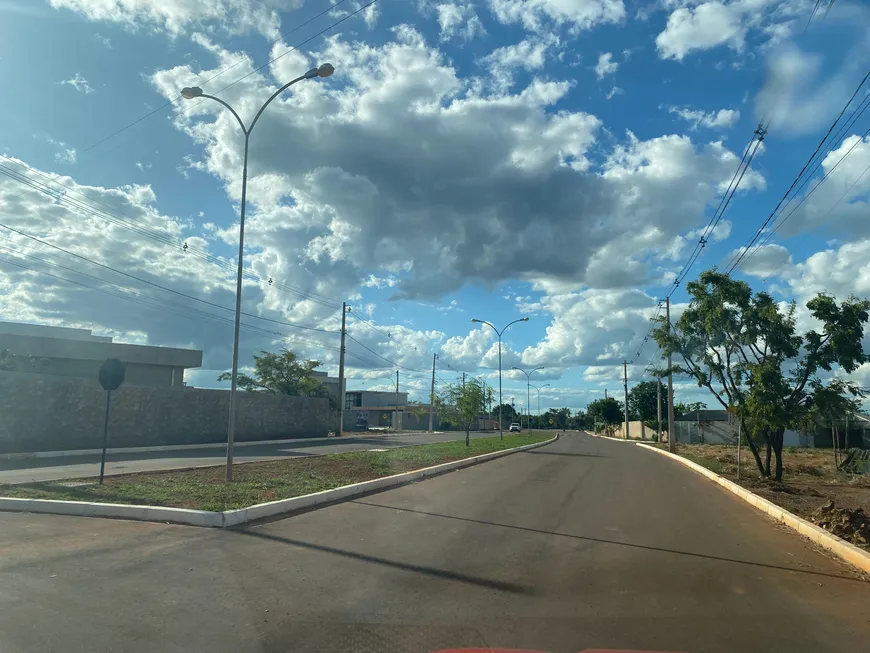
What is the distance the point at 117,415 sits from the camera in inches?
1024

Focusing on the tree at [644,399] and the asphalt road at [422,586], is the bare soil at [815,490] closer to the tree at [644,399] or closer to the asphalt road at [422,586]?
the asphalt road at [422,586]

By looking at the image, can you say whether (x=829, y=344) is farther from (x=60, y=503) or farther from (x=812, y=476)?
(x=60, y=503)

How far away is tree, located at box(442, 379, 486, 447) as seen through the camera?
3522 cm

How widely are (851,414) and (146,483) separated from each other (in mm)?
19760

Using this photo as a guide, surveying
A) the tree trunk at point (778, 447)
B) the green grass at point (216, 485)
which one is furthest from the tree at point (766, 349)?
the green grass at point (216, 485)

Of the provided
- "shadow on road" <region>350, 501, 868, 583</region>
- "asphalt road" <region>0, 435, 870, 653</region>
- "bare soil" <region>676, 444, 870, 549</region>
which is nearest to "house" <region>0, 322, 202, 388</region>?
"shadow on road" <region>350, 501, 868, 583</region>

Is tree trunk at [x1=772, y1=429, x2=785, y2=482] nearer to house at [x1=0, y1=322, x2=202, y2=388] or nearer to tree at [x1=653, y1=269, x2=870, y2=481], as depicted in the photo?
tree at [x1=653, y1=269, x2=870, y2=481]

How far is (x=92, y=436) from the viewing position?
2472 centimetres

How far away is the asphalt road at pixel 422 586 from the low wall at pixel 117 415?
14090 millimetres

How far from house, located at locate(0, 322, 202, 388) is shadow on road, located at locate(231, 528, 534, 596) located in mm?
28343

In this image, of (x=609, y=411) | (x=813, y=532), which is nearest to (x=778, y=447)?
(x=813, y=532)

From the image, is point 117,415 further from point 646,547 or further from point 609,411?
point 609,411

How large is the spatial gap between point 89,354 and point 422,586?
3939cm

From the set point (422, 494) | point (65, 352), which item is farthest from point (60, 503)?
point (65, 352)
